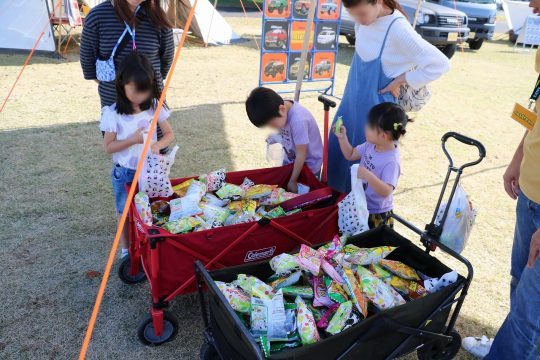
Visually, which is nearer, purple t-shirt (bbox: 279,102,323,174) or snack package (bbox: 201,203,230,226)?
snack package (bbox: 201,203,230,226)

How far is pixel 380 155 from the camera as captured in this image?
2.42m

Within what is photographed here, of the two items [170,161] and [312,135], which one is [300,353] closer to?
[170,161]

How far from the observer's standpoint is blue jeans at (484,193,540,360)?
5.46ft

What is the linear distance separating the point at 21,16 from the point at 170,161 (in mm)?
7063

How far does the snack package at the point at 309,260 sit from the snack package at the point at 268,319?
231 mm

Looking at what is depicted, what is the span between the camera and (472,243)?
339cm

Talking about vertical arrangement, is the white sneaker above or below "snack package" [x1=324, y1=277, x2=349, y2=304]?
below

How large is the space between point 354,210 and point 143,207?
1.08 metres

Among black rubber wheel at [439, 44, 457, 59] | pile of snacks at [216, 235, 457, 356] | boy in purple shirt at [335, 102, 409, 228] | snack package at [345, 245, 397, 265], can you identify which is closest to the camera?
pile of snacks at [216, 235, 457, 356]

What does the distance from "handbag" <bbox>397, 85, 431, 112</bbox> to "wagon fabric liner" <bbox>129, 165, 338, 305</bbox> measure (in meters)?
0.69

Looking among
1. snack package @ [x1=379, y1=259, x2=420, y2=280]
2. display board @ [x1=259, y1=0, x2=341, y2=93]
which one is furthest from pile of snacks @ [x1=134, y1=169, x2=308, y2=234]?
display board @ [x1=259, y1=0, x2=341, y2=93]

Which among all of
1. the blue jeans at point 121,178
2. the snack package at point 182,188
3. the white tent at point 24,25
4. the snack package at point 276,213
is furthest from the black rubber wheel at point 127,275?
the white tent at point 24,25

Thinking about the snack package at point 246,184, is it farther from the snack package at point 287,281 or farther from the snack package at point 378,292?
the snack package at point 378,292

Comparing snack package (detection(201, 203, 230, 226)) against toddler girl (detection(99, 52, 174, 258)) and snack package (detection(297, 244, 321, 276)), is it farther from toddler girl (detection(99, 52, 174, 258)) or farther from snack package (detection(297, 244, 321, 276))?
snack package (detection(297, 244, 321, 276))
